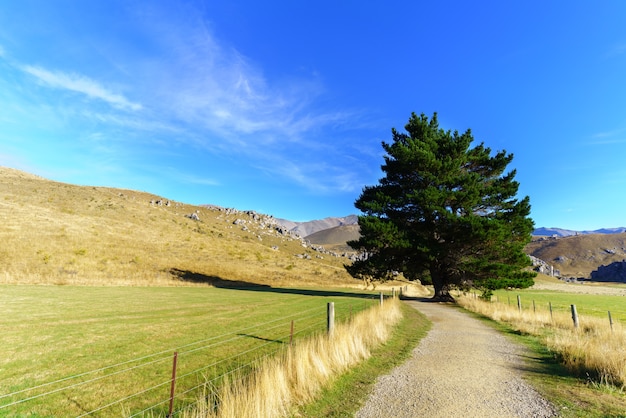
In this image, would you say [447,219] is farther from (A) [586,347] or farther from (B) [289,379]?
(B) [289,379]

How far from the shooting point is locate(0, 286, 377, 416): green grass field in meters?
6.66

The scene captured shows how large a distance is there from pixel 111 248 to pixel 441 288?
46956 millimetres

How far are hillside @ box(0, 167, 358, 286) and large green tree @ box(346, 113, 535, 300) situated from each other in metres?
26.2

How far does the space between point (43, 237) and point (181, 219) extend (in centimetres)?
4389

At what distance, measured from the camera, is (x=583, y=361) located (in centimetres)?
945

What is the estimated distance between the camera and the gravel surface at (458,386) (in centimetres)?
Result: 646

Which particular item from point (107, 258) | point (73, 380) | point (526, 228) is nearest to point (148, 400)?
point (73, 380)

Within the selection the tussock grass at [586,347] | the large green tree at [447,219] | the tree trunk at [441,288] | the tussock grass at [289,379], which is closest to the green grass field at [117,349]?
the tussock grass at [289,379]

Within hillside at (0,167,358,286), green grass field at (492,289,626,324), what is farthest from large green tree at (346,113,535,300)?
hillside at (0,167,358,286)

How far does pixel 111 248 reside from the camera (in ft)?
159

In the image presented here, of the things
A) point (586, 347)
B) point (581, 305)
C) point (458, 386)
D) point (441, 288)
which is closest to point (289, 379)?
point (458, 386)

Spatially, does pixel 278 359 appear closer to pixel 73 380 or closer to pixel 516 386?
pixel 73 380

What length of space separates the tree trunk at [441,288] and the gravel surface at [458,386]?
69.9 ft

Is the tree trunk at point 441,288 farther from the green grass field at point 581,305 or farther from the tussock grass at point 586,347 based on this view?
the tussock grass at point 586,347
